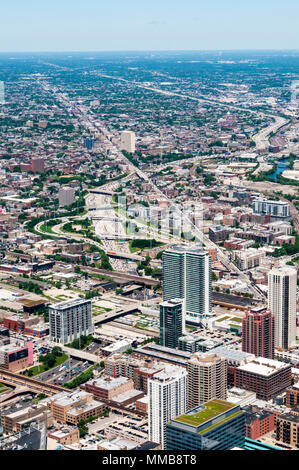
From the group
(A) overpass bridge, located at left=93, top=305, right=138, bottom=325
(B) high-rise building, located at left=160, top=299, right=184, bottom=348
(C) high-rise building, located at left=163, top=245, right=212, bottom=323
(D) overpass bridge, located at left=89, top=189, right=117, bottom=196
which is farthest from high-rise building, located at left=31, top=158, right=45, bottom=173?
(B) high-rise building, located at left=160, top=299, right=184, bottom=348

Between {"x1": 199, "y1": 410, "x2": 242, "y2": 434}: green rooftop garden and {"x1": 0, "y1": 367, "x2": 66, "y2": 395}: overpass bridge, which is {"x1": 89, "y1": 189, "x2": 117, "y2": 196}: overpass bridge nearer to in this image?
{"x1": 0, "y1": 367, "x2": 66, "y2": 395}: overpass bridge

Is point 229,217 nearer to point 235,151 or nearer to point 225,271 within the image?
point 225,271

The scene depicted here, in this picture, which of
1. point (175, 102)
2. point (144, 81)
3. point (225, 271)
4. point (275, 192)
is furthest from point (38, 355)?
point (144, 81)

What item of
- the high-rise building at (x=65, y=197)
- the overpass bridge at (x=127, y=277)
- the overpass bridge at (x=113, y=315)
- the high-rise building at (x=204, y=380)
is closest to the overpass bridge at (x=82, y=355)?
the overpass bridge at (x=113, y=315)

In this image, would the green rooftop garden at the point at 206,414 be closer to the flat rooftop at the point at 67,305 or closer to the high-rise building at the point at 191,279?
the flat rooftop at the point at 67,305

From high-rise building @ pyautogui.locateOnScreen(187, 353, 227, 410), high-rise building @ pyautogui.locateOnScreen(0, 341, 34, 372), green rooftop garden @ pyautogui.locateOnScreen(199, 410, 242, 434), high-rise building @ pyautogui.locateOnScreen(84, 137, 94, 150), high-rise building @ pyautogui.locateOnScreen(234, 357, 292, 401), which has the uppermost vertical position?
green rooftop garden @ pyautogui.locateOnScreen(199, 410, 242, 434)

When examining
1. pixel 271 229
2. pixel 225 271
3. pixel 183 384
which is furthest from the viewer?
pixel 271 229
